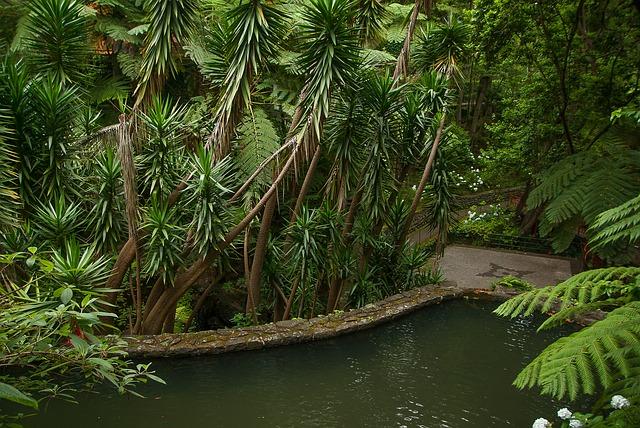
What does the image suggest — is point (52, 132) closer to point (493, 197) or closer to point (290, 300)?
point (290, 300)

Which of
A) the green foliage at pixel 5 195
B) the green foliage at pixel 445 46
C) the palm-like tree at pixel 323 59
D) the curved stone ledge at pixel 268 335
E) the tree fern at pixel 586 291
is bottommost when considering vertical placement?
the curved stone ledge at pixel 268 335

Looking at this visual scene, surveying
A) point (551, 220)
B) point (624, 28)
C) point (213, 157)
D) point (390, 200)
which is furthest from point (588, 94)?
point (213, 157)

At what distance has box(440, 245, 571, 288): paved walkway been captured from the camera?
8617mm

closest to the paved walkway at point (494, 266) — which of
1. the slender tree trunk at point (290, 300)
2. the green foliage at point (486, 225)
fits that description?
the green foliage at point (486, 225)

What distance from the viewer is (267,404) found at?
14.8 ft

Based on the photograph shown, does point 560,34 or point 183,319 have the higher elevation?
point 560,34

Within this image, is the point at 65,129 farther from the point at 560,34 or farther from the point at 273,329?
the point at 560,34

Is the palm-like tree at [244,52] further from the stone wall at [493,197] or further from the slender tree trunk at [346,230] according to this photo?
the stone wall at [493,197]

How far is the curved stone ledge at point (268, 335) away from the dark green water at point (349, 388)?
98 mm

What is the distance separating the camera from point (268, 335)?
225 inches

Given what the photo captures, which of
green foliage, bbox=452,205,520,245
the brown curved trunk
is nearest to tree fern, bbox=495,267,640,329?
the brown curved trunk

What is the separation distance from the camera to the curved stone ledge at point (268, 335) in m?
5.36

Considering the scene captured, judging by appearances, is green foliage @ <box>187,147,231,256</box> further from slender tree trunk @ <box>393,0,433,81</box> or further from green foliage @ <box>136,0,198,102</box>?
slender tree trunk @ <box>393,0,433,81</box>

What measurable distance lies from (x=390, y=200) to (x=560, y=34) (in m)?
4.69
